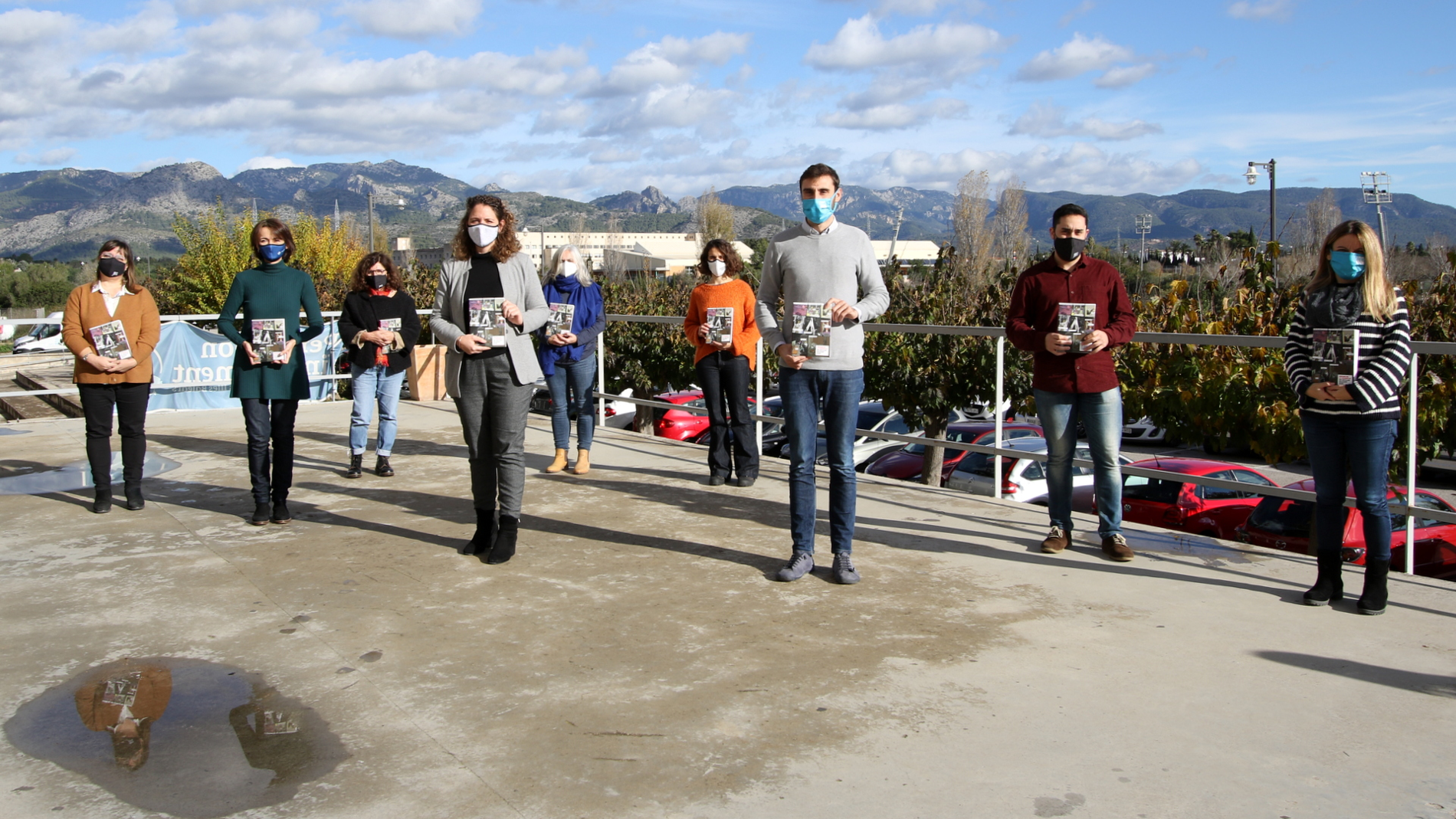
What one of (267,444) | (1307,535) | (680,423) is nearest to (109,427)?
(267,444)

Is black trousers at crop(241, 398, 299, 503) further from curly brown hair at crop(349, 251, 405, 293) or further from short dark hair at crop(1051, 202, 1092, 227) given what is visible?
short dark hair at crop(1051, 202, 1092, 227)

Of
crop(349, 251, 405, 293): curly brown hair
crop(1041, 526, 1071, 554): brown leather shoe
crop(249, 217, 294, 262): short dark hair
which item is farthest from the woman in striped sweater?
crop(349, 251, 405, 293): curly brown hair

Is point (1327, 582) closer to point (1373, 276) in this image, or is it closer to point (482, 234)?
point (1373, 276)

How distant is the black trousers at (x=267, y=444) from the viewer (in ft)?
20.3

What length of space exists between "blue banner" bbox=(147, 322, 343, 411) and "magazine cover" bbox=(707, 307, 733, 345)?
728 cm

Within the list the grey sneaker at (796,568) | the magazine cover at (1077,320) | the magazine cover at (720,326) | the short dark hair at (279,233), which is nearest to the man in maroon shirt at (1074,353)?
the magazine cover at (1077,320)

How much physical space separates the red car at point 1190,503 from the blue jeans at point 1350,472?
6535 millimetres

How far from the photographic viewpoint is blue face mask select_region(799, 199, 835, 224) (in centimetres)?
489

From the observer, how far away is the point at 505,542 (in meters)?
5.30

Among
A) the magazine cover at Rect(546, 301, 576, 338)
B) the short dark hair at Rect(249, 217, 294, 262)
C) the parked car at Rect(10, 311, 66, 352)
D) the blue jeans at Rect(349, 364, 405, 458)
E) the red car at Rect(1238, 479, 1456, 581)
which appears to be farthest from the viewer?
the parked car at Rect(10, 311, 66, 352)

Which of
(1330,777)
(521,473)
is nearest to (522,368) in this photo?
(521,473)

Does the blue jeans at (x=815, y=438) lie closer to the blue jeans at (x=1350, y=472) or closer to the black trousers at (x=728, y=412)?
the blue jeans at (x=1350, y=472)

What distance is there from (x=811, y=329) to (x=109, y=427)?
15.3ft

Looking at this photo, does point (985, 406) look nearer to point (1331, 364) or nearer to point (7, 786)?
point (1331, 364)
